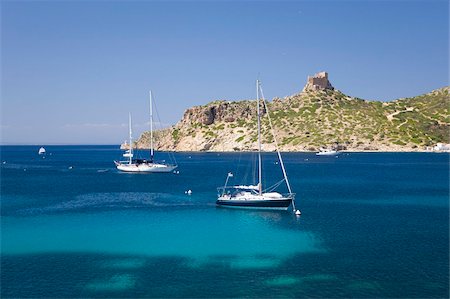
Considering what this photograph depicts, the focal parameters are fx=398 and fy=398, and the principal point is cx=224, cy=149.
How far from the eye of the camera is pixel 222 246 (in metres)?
35.5

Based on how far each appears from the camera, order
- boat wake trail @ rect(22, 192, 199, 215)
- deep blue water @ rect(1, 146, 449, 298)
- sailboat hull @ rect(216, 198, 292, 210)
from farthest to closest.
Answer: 1. boat wake trail @ rect(22, 192, 199, 215)
2. sailboat hull @ rect(216, 198, 292, 210)
3. deep blue water @ rect(1, 146, 449, 298)

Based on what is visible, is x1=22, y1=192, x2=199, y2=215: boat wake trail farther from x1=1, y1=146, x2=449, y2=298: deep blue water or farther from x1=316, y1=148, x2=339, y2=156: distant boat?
x1=316, y1=148, x2=339, y2=156: distant boat

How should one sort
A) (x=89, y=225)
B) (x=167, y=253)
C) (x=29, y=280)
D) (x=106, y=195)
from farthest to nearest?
(x=106, y=195)
(x=89, y=225)
(x=167, y=253)
(x=29, y=280)

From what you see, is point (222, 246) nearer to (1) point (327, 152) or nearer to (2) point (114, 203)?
(2) point (114, 203)

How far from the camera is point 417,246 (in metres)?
34.3

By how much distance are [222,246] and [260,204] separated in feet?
54.0

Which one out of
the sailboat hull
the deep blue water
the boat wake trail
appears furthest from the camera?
the boat wake trail

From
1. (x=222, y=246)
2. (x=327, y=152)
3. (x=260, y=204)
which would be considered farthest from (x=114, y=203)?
(x=327, y=152)

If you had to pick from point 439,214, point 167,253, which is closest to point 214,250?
point 167,253

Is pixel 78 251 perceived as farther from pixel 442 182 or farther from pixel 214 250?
pixel 442 182

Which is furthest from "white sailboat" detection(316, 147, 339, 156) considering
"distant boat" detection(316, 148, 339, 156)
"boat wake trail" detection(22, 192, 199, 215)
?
"boat wake trail" detection(22, 192, 199, 215)

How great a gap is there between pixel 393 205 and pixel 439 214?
7529 millimetres

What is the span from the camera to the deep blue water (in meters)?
25.9

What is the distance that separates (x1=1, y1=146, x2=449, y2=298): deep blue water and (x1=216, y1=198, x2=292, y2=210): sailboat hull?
104 centimetres
